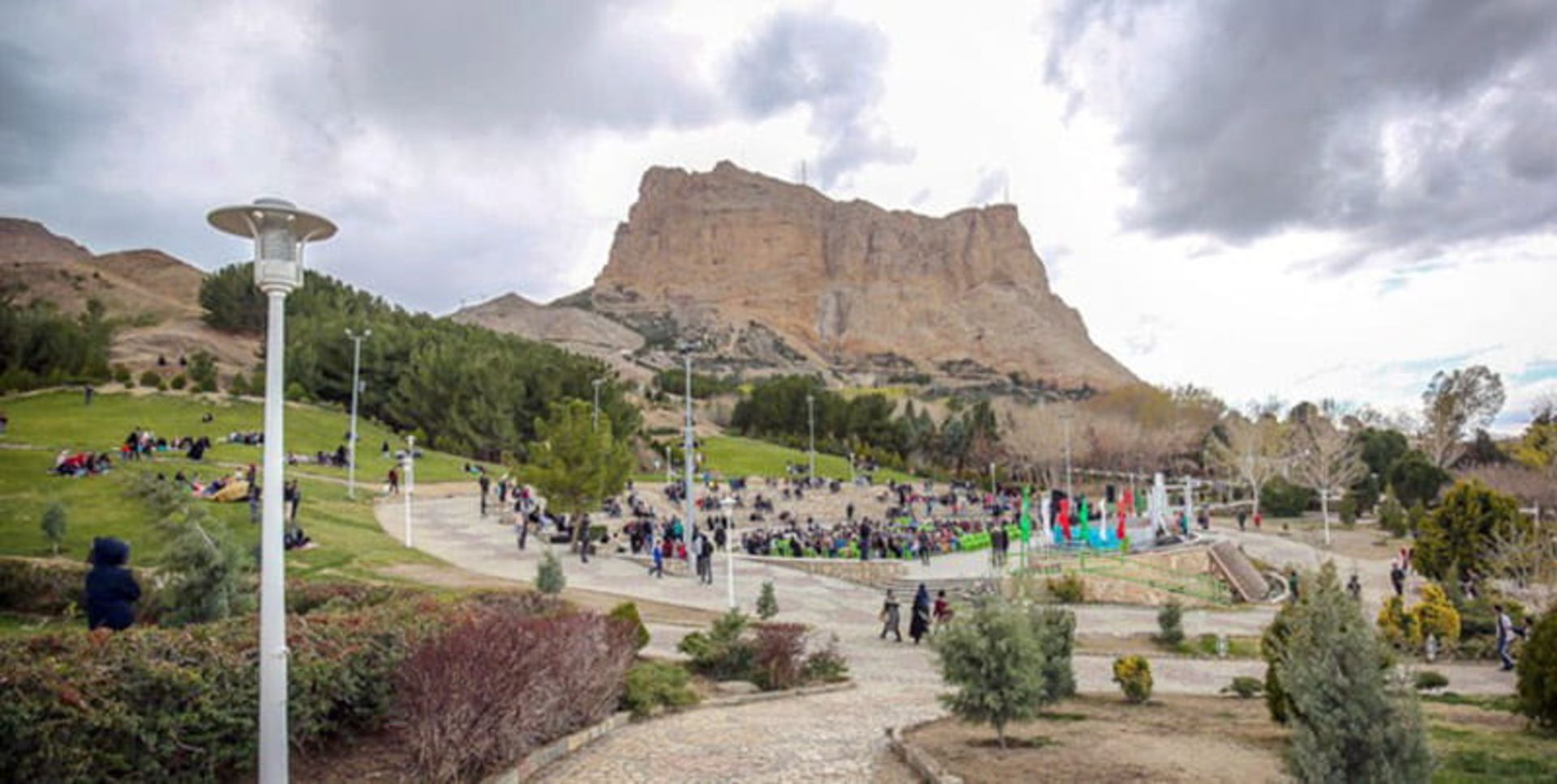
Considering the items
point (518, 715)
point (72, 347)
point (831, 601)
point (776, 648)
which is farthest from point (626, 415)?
point (518, 715)

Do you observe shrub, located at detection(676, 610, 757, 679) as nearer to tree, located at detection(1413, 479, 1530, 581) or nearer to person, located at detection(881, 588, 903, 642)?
person, located at detection(881, 588, 903, 642)

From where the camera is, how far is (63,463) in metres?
27.1

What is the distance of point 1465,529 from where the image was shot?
28516mm

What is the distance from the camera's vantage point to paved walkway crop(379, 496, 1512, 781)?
7.90 metres

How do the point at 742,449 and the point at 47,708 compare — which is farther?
the point at 742,449

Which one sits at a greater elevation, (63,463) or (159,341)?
(159,341)

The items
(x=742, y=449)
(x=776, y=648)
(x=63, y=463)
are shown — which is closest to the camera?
(x=776, y=648)

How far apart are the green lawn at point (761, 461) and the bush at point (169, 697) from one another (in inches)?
1903

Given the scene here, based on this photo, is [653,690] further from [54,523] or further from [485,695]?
[54,523]

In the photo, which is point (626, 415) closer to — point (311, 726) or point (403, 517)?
point (403, 517)

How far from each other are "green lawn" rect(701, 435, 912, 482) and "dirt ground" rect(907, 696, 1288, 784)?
151 ft

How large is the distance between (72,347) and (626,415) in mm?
30706

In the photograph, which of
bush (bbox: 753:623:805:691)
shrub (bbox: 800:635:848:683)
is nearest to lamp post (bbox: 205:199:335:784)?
bush (bbox: 753:623:805:691)

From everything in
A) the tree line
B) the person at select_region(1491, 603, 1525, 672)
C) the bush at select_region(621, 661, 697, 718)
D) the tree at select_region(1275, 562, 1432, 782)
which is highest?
the tree line
